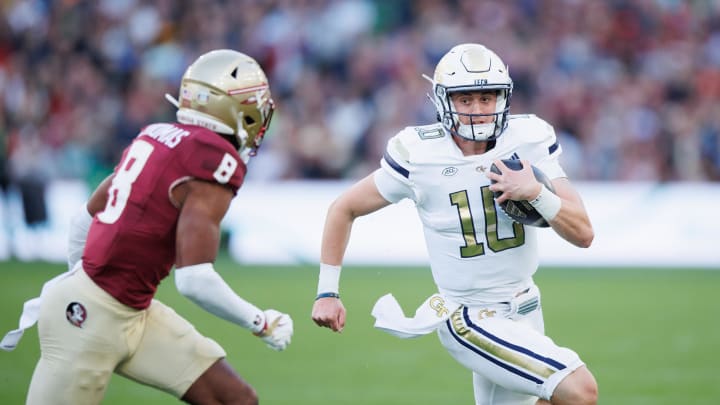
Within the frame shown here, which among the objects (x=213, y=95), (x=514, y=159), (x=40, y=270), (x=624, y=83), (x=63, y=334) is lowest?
(x=40, y=270)

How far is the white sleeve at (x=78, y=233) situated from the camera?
4.64m

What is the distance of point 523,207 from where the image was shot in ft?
14.8

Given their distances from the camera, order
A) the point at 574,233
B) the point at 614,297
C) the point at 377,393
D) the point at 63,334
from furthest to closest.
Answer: the point at 614,297
the point at 377,393
the point at 574,233
the point at 63,334

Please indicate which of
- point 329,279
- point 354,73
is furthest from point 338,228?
point 354,73

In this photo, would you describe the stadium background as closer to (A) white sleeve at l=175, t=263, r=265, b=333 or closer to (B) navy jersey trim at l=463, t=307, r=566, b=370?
(B) navy jersey trim at l=463, t=307, r=566, b=370

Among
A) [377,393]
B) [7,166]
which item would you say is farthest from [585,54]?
[377,393]

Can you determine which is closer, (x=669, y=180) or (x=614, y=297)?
(x=614, y=297)

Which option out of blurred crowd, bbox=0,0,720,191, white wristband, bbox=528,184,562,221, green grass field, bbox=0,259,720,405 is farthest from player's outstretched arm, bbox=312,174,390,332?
blurred crowd, bbox=0,0,720,191

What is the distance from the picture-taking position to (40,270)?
12.4 m

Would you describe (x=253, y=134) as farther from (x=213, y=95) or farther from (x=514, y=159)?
(x=514, y=159)

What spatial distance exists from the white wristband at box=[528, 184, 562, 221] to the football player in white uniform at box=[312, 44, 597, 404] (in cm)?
18

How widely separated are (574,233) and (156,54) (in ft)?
39.2

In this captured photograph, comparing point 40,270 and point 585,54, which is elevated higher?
point 585,54

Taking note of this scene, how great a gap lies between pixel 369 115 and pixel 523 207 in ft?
33.8
